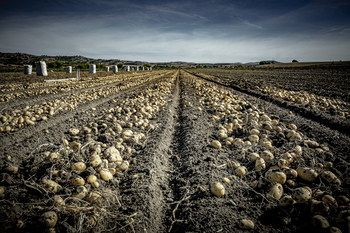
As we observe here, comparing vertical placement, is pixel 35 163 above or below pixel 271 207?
above

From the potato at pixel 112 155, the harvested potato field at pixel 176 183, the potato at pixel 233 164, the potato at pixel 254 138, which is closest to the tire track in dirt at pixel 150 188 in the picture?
the harvested potato field at pixel 176 183

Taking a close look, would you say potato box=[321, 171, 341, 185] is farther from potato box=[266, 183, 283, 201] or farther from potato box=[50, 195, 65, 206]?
potato box=[50, 195, 65, 206]

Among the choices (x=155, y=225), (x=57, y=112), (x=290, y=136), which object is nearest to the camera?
(x=155, y=225)

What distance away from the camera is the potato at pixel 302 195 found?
1.40 m

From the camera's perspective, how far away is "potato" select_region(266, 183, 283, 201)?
148 cm

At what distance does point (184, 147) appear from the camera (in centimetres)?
259

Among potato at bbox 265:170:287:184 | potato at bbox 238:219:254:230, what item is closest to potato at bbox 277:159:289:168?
potato at bbox 265:170:287:184

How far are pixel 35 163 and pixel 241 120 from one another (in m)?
3.53

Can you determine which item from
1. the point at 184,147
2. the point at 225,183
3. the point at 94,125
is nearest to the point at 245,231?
the point at 225,183

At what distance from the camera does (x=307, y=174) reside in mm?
1658

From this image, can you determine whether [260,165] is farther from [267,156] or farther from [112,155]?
[112,155]

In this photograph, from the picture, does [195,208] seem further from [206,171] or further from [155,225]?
[206,171]

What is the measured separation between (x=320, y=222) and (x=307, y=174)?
0.61 meters

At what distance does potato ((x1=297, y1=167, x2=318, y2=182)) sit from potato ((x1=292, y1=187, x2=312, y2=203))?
0.85 ft
